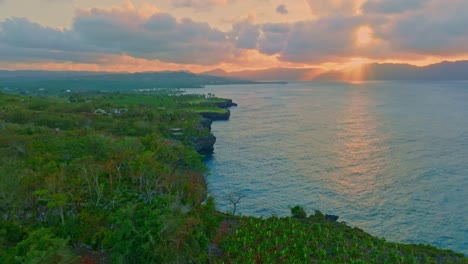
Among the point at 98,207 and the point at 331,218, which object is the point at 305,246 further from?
the point at 98,207

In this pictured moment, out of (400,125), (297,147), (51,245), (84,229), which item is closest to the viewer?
(51,245)

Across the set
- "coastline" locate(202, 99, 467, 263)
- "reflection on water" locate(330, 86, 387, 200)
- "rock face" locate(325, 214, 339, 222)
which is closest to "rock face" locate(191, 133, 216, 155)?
"reflection on water" locate(330, 86, 387, 200)

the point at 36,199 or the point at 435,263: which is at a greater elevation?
the point at 36,199

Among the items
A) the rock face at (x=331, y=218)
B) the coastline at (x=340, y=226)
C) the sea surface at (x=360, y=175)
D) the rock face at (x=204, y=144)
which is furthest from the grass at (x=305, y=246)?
the rock face at (x=204, y=144)

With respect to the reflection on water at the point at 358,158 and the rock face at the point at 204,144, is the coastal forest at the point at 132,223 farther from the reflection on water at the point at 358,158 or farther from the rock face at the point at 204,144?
the rock face at the point at 204,144

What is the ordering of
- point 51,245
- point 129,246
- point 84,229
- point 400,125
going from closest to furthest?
point 51,245 → point 129,246 → point 84,229 → point 400,125

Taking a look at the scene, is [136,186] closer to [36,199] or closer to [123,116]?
[36,199]

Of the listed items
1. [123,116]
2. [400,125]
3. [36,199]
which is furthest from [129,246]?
[400,125]

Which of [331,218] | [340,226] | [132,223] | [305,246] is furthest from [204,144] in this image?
[132,223]
